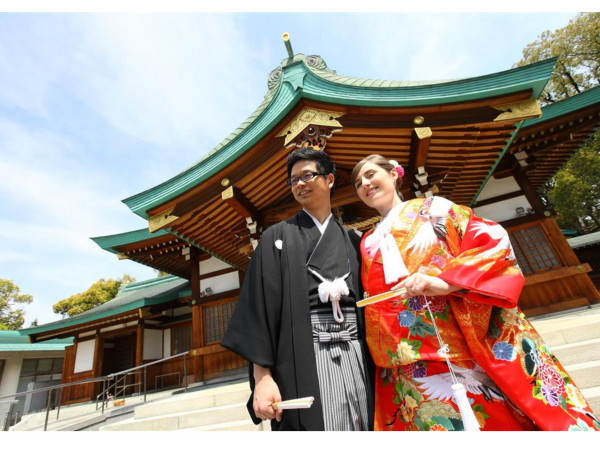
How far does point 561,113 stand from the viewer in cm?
571

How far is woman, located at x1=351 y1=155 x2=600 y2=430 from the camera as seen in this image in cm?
116

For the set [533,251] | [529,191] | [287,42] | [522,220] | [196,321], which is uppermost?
[287,42]

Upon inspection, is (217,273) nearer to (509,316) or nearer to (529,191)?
(509,316)

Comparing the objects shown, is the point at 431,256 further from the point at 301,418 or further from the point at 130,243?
the point at 130,243

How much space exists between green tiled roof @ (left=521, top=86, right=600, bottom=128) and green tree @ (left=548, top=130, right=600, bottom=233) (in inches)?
390

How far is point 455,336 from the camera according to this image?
1.30 metres

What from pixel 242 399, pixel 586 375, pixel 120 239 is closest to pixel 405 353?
pixel 586 375

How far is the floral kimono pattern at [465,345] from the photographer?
3.80ft

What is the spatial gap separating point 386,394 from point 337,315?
486mm

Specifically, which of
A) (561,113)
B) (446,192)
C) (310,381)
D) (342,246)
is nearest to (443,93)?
(446,192)

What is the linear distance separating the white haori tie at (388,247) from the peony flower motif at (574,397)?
75 centimetres

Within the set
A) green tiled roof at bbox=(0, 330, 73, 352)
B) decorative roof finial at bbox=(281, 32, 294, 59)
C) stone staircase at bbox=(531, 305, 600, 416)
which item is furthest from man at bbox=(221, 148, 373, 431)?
green tiled roof at bbox=(0, 330, 73, 352)

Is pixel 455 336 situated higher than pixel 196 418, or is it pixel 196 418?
pixel 455 336

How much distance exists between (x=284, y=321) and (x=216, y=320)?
7136 millimetres
